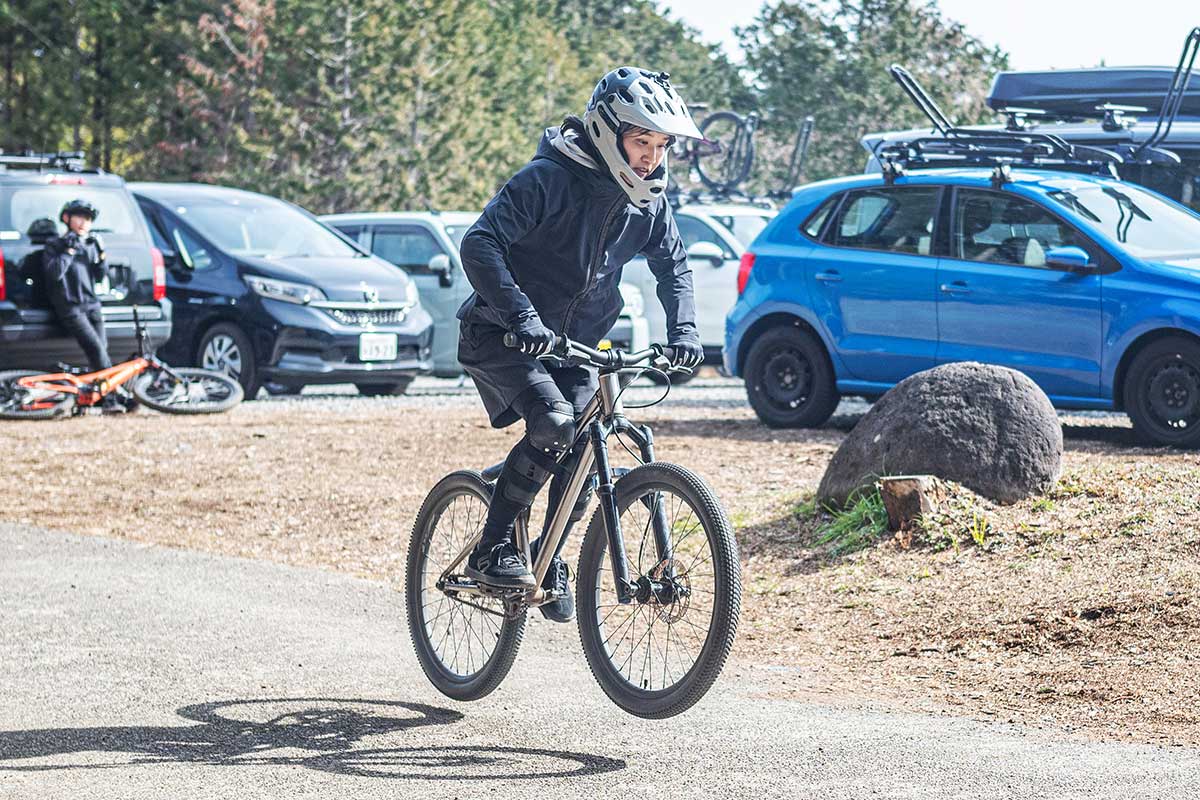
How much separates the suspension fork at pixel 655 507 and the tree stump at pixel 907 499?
10.3ft

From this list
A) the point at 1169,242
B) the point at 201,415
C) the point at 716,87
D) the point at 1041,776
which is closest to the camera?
→ the point at 1041,776

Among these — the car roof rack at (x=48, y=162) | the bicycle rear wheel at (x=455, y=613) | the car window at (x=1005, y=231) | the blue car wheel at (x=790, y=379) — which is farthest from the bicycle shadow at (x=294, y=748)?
the car roof rack at (x=48, y=162)

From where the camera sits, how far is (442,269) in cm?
1819

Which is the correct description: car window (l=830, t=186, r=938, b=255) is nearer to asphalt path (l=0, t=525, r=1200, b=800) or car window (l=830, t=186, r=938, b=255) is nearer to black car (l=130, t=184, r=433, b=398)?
black car (l=130, t=184, r=433, b=398)

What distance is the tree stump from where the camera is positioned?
8.60m

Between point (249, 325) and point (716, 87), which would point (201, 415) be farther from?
point (716, 87)

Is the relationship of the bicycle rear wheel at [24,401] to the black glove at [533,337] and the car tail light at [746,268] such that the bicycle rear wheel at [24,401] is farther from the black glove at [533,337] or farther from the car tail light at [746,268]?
the black glove at [533,337]

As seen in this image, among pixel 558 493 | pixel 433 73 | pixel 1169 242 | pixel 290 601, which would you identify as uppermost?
pixel 433 73

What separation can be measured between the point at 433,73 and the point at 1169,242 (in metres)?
31.8

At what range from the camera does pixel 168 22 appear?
41750 mm

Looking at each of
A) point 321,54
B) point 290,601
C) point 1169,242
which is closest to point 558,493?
point 290,601

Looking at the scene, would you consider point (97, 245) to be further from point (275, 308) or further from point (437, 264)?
point (437, 264)

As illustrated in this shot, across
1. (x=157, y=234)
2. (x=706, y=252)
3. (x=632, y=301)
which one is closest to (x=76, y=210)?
(x=157, y=234)

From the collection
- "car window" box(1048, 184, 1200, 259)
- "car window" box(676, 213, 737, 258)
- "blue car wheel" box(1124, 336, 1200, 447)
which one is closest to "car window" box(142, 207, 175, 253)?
"car window" box(676, 213, 737, 258)
